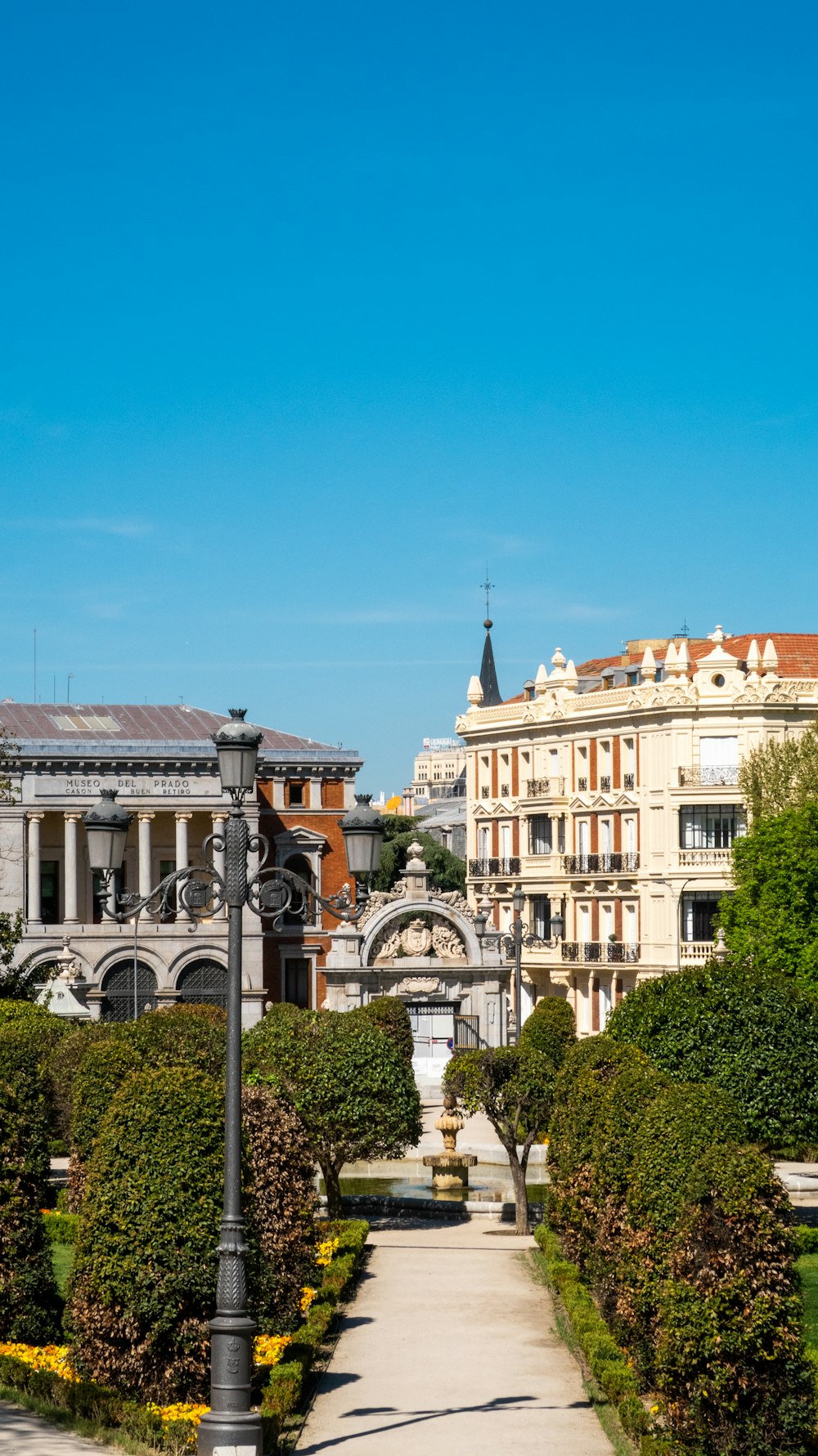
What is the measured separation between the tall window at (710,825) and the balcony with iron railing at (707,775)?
0.78 m

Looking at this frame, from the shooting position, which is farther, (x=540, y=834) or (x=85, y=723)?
(x=85, y=723)

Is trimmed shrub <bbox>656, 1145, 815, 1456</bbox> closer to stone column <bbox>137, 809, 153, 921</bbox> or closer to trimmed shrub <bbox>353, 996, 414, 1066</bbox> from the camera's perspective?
trimmed shrub <bbox>353, 996, 414, 1066</bbox>

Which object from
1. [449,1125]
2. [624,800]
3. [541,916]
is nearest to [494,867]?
[541,916]

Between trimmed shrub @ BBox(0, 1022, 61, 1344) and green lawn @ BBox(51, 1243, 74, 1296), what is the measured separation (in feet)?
13.0

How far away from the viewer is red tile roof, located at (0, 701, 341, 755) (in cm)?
9025

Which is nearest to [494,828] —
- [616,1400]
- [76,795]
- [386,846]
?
[76,795]

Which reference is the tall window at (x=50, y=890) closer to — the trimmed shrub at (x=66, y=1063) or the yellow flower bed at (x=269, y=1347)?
the trimmed shrub at (x=66, y=1063)

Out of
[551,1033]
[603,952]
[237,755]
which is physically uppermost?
[237,755]

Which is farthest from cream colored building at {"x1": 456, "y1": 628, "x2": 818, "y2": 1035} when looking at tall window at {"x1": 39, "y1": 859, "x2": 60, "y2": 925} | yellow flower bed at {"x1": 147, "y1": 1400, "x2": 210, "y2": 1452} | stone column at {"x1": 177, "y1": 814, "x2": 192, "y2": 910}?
yellow flower bed at {"x1": 147, "y1": 1400, "x2": 210, "y2": 1452}

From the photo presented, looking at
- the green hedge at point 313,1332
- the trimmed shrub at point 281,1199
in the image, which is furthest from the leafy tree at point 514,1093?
the trimmed shrub at point 281,1199

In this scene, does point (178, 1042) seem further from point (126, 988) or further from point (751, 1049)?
point (126, 988)

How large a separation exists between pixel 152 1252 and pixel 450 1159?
78.6 feet

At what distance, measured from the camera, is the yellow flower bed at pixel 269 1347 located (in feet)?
79.4

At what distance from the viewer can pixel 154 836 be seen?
9081 cm
